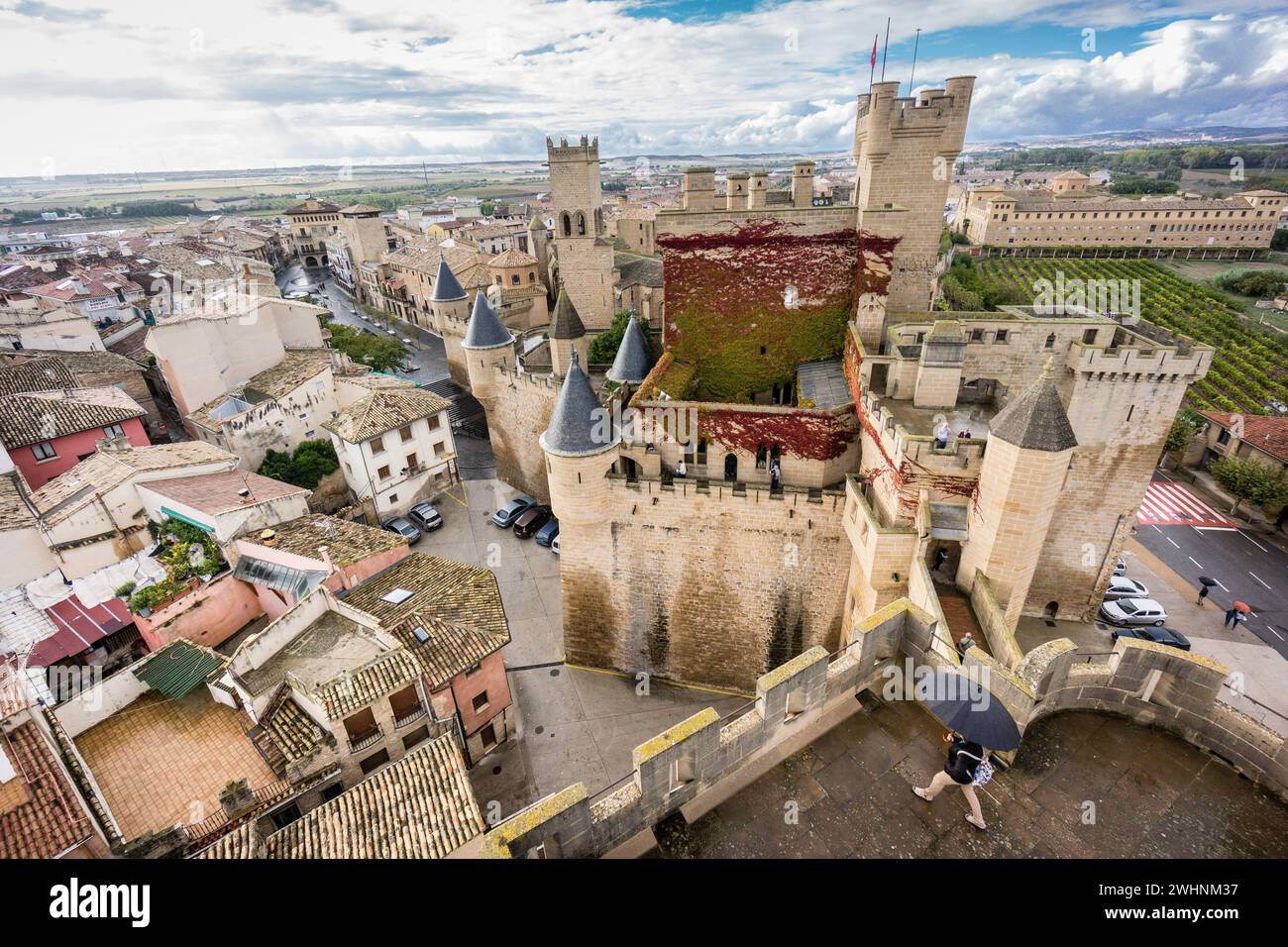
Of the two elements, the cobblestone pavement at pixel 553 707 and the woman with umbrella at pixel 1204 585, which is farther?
the woman with umbrella at pixel 1204 585

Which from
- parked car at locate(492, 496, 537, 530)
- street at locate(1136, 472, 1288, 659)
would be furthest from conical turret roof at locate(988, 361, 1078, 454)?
parked car at locate(492, 496, 537, 530)

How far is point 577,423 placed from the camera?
60.8 feet

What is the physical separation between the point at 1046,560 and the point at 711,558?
1055 centimetres

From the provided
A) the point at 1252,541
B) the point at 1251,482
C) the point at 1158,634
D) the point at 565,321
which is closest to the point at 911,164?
the point at 565,321

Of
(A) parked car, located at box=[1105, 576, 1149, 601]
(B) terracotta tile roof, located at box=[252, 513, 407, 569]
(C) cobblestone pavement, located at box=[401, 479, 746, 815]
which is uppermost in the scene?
(B) terracotta tile roof, located at box=[252, 513, 407, 569]

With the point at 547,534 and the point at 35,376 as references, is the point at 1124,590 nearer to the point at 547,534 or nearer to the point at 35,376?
the point at 547,534

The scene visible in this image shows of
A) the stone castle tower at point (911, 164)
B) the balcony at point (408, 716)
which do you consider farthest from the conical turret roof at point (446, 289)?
the balcony at point (408, 716)

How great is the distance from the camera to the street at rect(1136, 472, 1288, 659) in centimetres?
2466

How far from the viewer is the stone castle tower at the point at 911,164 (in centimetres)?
2109

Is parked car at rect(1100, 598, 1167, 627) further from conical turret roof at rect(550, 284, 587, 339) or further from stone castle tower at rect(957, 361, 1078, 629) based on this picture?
conical turret roof at rect(550, 284, 587, 339)

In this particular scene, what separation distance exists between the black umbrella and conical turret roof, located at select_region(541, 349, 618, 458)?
41.0 feet

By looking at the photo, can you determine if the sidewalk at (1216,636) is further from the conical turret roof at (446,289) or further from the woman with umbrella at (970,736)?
the conical turret roof at (446,289)

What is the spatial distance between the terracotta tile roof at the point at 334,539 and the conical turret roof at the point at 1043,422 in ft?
64.3

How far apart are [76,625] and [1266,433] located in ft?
184
